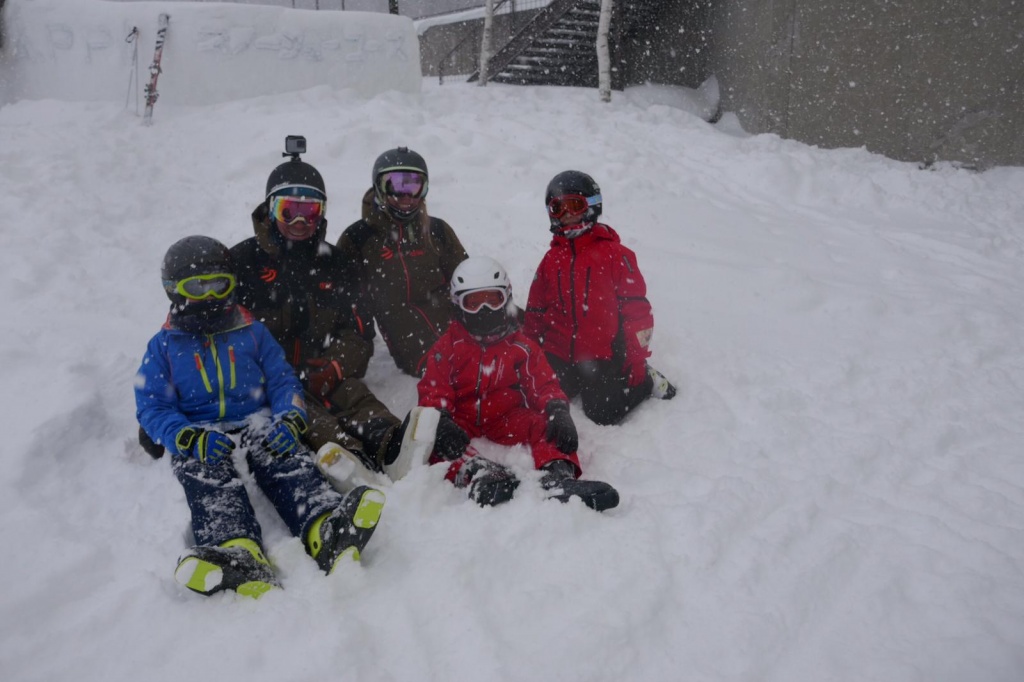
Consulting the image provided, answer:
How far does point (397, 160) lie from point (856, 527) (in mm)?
3556

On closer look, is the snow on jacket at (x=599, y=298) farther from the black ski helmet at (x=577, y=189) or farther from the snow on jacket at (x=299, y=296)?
the snow on jacket at (x=299, y=296)

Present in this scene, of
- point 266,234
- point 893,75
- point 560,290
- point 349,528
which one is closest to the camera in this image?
point 349,528

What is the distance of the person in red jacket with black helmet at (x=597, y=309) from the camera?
4410 mm

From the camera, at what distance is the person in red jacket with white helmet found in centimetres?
377

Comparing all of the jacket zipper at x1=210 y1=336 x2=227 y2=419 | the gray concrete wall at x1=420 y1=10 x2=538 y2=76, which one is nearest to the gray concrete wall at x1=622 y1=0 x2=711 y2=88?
the gray concrete wall at x1=420 y1=10 x2=538 y2=76

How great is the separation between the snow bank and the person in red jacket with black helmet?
7.56m

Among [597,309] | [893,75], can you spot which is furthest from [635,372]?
[893,75]

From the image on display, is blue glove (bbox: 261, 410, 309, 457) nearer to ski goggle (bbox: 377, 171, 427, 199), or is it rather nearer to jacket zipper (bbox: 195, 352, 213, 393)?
jacket zipper (bbox: 195, 352, 213, 393)

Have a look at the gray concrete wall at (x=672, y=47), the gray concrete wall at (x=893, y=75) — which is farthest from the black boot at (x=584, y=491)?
the gray concrete wall at (x=672, y=47)

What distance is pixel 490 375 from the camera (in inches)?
154

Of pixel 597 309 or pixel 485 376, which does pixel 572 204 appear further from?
pixel 485 376

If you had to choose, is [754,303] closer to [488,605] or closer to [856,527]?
[856,527]

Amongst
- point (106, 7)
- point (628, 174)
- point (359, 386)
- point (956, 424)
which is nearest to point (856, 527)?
point (956, 424)

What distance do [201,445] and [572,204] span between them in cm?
279
